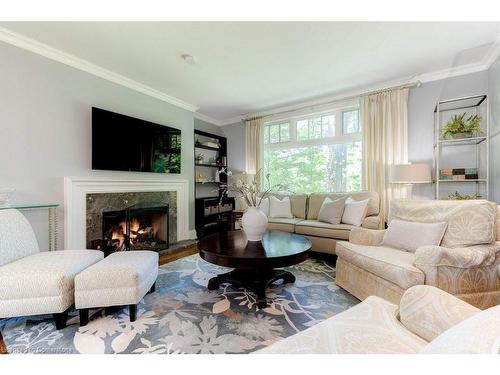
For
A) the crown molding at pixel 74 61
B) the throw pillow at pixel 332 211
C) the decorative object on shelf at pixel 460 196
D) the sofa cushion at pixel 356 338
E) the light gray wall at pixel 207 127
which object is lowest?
the sofa cushion at pixel 356 338

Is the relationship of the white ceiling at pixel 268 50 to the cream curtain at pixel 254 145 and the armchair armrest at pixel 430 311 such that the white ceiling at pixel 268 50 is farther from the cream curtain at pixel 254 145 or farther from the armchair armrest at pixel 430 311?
the armchair armrest at pixel 430 311

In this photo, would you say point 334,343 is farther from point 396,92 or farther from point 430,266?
point 396,92

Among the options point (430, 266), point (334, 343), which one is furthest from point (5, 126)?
point (430, 266)

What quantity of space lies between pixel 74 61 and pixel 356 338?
3.66 meters

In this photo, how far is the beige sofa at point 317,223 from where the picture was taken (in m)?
2.90

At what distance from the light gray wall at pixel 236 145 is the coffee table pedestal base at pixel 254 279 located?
3.06 meters

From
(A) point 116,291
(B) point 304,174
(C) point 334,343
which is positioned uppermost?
(B) point 304,174

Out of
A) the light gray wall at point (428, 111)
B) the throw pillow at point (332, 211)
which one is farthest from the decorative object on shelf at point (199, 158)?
the light gray wall at point (428, 111)

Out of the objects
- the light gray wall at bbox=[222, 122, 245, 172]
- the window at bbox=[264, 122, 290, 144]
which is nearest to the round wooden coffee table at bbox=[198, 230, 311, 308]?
the window at bbox=[264, 122, 290, 144]

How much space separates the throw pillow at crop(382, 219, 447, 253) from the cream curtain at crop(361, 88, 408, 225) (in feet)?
4.54

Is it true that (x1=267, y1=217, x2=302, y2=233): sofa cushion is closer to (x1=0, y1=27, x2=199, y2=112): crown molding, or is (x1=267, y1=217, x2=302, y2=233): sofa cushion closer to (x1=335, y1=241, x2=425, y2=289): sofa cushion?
(x1=335, y1=241, x2=425, y2=289): sofa cushion

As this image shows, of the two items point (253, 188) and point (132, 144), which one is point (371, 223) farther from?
→ point (132, 144)

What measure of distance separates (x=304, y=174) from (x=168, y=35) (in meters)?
3.06
